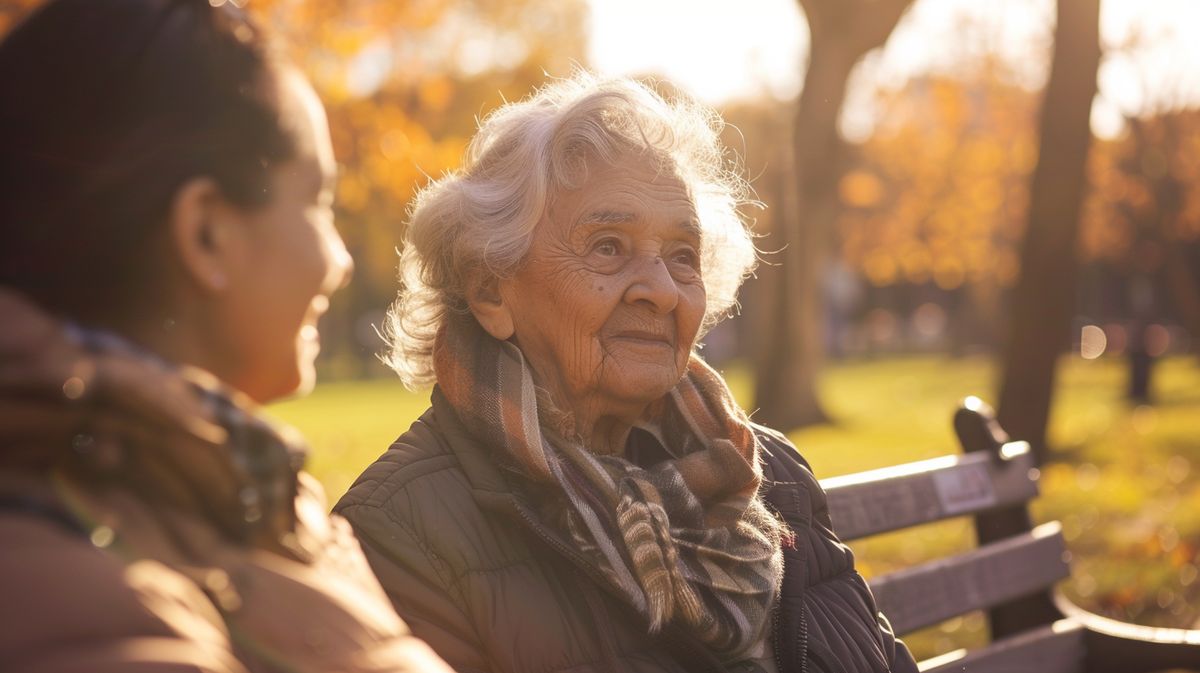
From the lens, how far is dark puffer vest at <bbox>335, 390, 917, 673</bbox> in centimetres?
258

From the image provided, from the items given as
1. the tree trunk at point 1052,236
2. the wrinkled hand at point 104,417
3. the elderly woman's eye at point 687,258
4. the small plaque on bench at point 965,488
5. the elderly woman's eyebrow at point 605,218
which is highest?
the tree trunk at point 1052,236

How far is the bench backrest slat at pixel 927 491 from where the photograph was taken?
3.59 meters

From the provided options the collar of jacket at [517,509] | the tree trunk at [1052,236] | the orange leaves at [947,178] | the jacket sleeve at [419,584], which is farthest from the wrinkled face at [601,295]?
the orange leaves at [947,178]

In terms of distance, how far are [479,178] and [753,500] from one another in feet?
3.24

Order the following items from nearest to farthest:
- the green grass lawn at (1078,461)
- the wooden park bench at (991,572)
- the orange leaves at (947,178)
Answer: the wooden park bench at (991,572) → the green grass lawn at (1078,461) → the orange leaves at (947,178)

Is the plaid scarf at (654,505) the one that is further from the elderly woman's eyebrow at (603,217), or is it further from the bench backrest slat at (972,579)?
the bench backrest slat at (972,579)

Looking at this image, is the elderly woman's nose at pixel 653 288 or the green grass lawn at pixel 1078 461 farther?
the green grass lawn at pixel 1078 461

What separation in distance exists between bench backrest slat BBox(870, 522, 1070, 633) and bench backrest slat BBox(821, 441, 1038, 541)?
0.13 meters

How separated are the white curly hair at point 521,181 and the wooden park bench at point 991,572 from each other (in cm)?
90

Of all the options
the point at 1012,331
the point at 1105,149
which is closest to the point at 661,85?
the point at 1012,331

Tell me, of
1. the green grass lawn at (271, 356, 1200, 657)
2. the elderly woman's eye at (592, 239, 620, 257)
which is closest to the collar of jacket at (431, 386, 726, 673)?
the elderly woman's eye at (592, 239, 620, 257)

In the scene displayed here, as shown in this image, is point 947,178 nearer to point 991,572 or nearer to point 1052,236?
point 1052,236

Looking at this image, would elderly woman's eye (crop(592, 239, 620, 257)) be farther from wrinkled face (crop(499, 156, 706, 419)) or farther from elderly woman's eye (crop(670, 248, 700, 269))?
elderly woman's eye (crop(670, 248, 700, 269))

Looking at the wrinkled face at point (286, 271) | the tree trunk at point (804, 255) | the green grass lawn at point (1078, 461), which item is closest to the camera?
the wrinkled face at point (286, 271)
